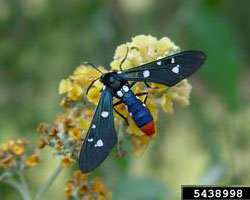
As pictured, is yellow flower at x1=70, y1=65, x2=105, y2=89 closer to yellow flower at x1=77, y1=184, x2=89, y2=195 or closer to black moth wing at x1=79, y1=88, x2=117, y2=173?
black moth wing at x1=79, y1=88, x2=117, y2=173

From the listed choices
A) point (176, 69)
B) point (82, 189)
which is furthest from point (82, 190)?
point (176, 69)

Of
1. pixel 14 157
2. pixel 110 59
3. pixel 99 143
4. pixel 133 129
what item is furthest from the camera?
pixel 110 59

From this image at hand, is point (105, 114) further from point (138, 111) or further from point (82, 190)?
point (82, 190)

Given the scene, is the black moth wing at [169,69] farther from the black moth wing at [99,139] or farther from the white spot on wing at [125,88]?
the black moth wing at [99,139]

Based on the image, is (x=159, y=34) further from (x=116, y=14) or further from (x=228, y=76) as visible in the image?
(x=228, y=76)

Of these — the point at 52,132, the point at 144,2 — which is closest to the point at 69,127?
the point at 52,132

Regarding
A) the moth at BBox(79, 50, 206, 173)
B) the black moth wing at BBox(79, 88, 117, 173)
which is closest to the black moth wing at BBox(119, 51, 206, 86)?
the moth at BBox(79, 50, 206, 173)
